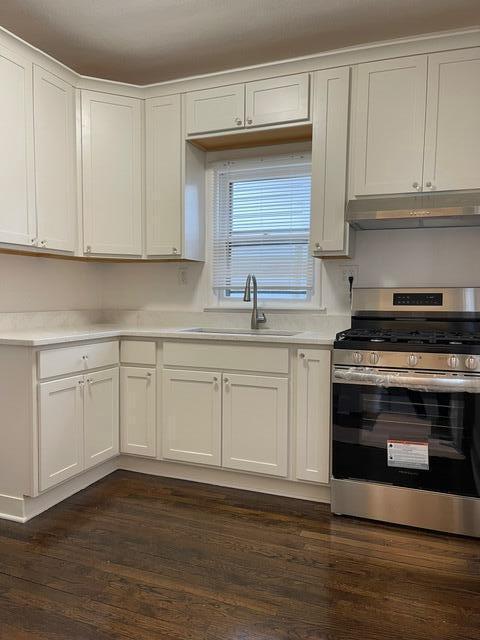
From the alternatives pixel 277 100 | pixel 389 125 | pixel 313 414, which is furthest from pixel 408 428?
pixel 277 100

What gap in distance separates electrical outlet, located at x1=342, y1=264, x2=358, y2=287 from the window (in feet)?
0.74

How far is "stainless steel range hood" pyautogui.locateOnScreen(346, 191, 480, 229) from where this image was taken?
237 centimetres

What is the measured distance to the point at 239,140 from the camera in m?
3.07

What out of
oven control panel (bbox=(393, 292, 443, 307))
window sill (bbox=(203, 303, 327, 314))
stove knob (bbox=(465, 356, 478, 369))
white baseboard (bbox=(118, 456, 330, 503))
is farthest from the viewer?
window sill (bbox=(203, 303, 327, 314))

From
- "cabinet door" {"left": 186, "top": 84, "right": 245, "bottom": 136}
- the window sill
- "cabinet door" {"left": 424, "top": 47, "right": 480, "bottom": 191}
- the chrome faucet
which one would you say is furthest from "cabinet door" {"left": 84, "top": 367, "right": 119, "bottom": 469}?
"cabinet door" {"left": 424, "top": 47, "right": 480, "bottom": 191}

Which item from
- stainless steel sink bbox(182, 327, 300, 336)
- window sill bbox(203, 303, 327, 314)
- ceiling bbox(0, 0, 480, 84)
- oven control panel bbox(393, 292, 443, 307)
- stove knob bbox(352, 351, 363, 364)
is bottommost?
stove knob bbox(352, 351, 363, 364)

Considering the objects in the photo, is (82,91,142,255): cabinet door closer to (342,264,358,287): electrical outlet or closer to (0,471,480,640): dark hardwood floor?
(342,264,358,287): electrical outlet

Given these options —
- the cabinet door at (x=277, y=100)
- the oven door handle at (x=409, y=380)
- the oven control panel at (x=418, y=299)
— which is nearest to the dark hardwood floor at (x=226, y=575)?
the oven door handle at (x=409, y=380)

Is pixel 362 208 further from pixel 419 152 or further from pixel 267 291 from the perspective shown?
pixel 267 291

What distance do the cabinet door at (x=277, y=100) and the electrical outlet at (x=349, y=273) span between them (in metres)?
0.93

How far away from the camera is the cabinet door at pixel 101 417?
2.70 metres

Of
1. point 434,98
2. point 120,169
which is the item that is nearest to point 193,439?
point 120,169

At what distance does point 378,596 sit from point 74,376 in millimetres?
1802

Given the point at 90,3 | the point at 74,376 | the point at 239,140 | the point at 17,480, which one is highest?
the point at 90,3
